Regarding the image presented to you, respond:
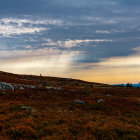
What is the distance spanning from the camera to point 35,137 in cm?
980

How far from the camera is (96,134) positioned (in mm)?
10422

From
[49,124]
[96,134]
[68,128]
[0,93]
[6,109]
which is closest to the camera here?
[96,134]

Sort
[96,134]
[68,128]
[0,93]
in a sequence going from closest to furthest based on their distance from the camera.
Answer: [96,134]
[68,128]
[0,93]

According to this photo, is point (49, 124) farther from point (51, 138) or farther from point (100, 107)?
point (100, 107)

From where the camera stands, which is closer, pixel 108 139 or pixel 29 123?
pixel 108 139

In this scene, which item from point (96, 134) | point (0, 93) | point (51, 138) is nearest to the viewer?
point (51, 138)

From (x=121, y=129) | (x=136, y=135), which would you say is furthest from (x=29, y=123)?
(x=136, y=135)

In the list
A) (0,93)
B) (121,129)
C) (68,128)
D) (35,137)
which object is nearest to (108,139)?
(121,129)

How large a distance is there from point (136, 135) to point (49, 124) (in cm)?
672

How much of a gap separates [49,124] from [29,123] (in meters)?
1.63

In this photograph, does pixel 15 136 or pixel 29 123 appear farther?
pixel 29 123

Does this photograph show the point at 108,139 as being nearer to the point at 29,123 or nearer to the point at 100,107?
the point at 29,123

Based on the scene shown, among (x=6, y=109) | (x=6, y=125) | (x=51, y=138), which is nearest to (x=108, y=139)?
(x=51, y=138)

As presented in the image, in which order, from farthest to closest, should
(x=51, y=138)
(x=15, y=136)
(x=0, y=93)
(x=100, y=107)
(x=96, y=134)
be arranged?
(x=0, y=93), (x=100, y=107), (x=96, y=134), (x=15, y=136), (x=51, y=138)
